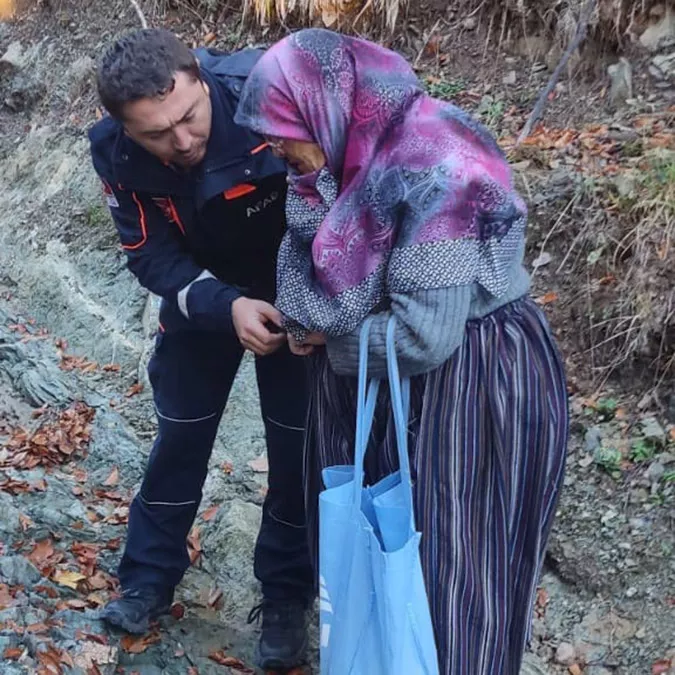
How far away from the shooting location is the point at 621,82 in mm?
5305

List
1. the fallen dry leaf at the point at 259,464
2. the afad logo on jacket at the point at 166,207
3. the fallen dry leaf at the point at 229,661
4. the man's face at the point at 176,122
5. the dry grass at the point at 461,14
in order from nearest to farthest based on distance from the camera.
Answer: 1. the man's face at the point at 176,122
2. the afad logo on jacket at the point at 166,207
3. the fallen dry leaf at the point at 229,661
4. the fallen dry leaf at the point at 259,464
5. the dry grass at the point at 461,14

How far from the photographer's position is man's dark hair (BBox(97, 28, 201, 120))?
2.35 metres

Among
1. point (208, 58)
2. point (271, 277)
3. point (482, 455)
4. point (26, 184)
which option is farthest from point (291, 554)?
point (26, 184)

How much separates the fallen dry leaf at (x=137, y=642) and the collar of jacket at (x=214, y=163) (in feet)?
5.43

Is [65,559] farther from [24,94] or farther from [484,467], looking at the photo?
[24,94]

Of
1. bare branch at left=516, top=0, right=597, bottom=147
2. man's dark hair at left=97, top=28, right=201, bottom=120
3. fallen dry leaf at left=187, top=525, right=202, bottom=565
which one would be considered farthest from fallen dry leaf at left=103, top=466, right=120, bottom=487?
bare branch at left=516, top=0, right=597, bottom=147

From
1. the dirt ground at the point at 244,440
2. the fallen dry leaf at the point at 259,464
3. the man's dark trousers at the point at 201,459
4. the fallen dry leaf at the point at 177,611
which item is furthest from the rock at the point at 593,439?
the fallen dry leaf at the point at 177,611

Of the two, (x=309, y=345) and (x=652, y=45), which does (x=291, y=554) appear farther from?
(x=652, y=45)

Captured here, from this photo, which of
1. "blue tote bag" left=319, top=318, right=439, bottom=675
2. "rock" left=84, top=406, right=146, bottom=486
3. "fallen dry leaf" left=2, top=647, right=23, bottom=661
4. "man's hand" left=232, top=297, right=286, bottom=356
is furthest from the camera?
"rock" left=84, top=406, right=146, bottom=486

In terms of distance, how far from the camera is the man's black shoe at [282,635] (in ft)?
11.1

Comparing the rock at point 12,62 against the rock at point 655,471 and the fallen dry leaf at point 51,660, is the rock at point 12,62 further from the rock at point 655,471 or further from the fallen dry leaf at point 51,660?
the rock at point 655,471

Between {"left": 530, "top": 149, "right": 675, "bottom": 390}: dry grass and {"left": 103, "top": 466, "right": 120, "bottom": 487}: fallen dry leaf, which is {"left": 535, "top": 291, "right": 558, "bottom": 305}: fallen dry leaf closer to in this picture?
{"left": 530, "top": 149, "right": 675, "bottom": 390}: dry grass

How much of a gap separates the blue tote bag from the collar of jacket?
Answer: 0.72 meters

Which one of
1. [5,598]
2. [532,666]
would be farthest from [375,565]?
[5,598]
